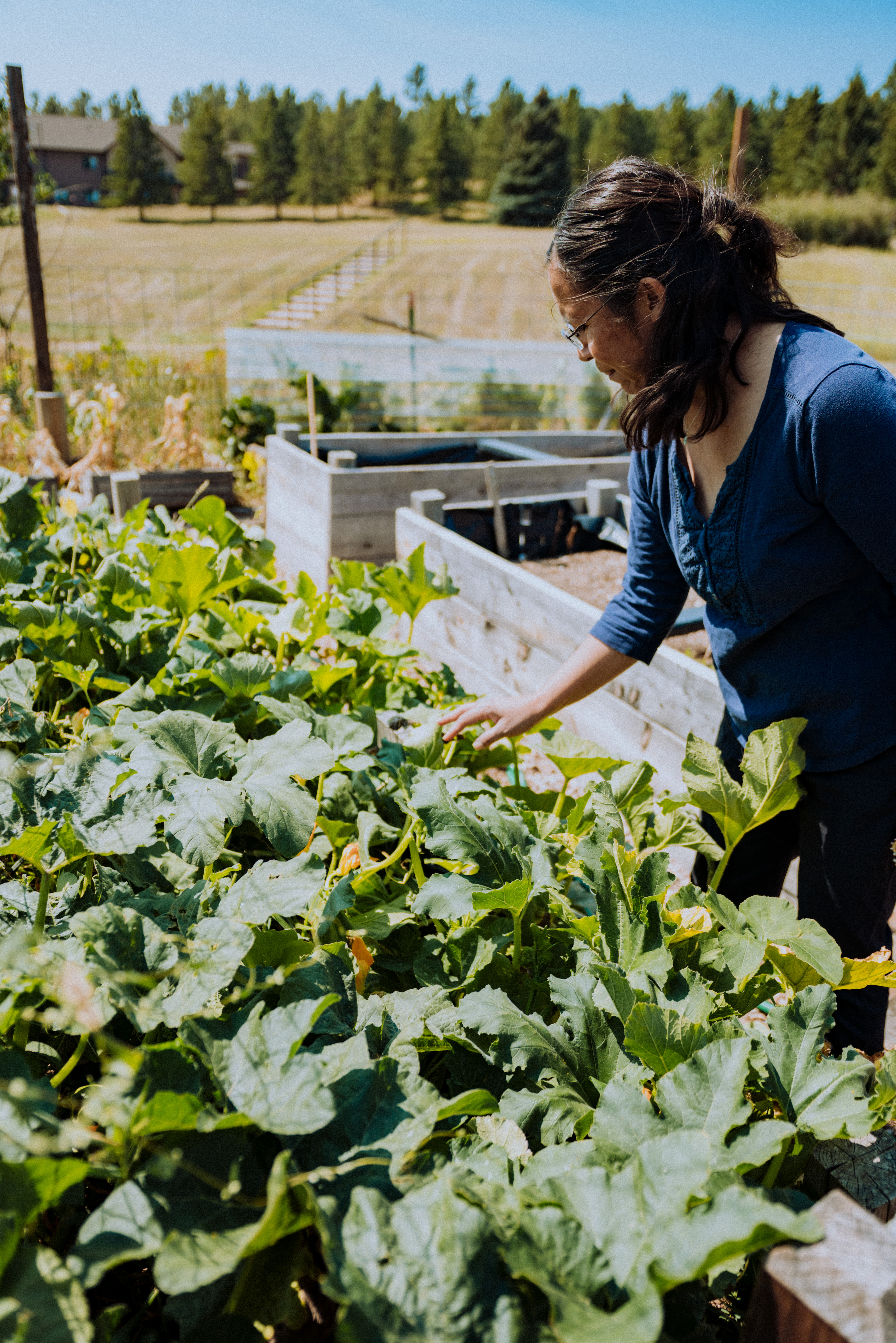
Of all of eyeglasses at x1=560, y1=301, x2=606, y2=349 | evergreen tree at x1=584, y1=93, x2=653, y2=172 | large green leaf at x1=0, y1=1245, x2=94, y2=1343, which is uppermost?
evergreen tree at x1=584, y1=93, x2=653, y2=172

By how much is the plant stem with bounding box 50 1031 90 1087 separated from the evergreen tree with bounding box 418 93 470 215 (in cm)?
6702

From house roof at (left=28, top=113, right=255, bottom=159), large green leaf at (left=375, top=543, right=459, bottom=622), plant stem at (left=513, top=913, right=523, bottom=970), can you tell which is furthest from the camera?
house roof at (left=28, top=113, right=255, bottom=159)

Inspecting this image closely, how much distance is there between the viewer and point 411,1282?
0.54 m

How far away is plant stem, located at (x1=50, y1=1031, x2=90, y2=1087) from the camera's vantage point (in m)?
0.72

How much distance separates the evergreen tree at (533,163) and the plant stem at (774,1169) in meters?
58.5

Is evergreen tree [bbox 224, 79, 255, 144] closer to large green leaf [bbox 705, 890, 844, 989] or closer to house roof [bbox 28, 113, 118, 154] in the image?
house roof [bbox 28, 113, 118, 154]

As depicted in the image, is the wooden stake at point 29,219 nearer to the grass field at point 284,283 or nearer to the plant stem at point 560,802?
the grass field at point 284,283

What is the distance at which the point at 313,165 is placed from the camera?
62969mm

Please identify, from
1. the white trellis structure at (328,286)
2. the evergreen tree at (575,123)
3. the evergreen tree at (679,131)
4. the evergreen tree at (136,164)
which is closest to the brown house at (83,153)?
the evergreen tree at (136,164)

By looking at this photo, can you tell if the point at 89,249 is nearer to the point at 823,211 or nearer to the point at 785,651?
the point at 823,211

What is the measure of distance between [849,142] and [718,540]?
63.5 m

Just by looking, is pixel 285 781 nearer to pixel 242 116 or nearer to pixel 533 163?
pixel 533 163

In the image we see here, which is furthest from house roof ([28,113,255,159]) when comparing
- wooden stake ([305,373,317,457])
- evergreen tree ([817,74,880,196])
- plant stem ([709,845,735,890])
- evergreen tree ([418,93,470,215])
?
plant stem ([709,845,735,890])

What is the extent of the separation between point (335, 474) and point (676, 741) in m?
2.82
